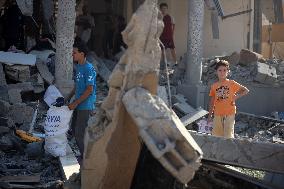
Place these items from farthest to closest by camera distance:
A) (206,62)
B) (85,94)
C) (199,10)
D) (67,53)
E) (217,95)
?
(206,62)
(199,10)
(67,53)
(217,95)
(85,94)

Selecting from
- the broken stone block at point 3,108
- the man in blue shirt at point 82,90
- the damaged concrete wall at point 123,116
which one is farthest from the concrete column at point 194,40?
the damaged concrete wall at point 123,116

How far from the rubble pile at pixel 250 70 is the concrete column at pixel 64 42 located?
146 inches

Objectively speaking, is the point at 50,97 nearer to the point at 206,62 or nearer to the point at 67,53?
the point at 67,53

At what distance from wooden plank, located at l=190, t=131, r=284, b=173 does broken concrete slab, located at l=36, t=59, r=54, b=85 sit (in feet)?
17.4

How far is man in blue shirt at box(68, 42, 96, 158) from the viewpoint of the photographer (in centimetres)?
605

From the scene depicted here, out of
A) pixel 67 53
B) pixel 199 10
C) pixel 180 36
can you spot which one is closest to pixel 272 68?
pixel 199 10

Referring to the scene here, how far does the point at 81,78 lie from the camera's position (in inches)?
240

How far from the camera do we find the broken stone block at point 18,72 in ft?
31.7

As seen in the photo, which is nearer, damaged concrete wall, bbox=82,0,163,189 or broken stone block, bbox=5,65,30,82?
damaged concrete wall, bbox=82,0,163,189

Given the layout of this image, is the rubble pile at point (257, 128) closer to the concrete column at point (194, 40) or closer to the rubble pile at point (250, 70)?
the rubble pile at point (250, 70)

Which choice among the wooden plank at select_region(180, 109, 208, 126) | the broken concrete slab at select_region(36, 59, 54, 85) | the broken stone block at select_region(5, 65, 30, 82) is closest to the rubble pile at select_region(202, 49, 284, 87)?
the wooden plank at select_region(180, 109, 208, 126)

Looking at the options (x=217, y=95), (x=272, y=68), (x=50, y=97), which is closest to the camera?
(x=217, y=95)

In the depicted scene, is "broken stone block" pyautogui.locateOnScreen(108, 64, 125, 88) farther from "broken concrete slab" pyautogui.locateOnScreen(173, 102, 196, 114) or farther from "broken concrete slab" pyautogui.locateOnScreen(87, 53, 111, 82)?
"broken concrete slab" pyautogui.locateOnScreen(87, 53, 111, 82)

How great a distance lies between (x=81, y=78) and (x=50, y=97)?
5.59 ft
